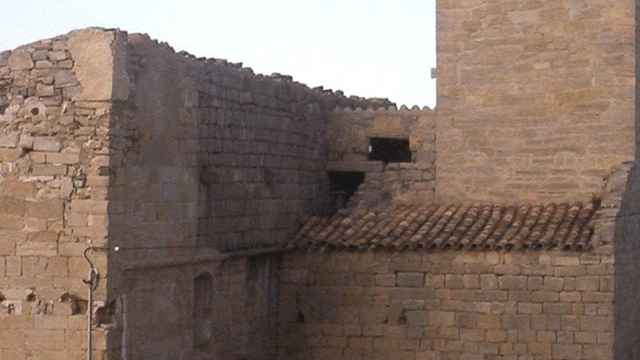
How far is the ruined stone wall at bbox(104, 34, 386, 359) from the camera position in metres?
11.8

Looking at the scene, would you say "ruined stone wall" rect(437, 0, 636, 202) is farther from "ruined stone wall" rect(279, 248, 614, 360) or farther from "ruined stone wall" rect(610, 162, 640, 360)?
"ruined stone wall" rect(279, 248, 614, 360)

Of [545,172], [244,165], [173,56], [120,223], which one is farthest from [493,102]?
[120,223]

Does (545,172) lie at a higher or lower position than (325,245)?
higher

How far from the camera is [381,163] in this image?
54.4ft

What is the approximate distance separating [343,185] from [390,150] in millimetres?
921

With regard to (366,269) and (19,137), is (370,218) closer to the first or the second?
(366,269)

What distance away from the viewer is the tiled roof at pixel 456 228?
45.9 ft

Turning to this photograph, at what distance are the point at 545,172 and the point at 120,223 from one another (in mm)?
6380

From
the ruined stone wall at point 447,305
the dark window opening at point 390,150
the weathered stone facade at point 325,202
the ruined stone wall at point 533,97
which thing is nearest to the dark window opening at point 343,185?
the weathered stone facade at point 325,202

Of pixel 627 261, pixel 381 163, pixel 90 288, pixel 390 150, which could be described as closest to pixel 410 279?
pixel 381 163

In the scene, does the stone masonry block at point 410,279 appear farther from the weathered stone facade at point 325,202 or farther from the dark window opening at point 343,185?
the dark window opening at point 343,185

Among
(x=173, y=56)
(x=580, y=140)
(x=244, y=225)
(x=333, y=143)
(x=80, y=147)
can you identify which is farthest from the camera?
(x=333, y=143)

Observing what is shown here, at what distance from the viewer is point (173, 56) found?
1266 cm

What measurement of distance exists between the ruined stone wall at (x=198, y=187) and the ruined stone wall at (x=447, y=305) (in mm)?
536
